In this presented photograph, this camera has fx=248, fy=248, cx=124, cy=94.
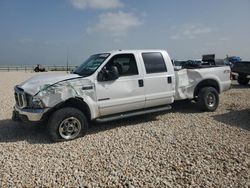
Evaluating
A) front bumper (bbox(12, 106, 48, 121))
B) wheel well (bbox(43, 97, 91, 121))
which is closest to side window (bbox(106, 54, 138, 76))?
wheel well (bbox(43, 97, 91, 121))

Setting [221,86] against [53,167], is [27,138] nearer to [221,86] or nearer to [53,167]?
[53,167]

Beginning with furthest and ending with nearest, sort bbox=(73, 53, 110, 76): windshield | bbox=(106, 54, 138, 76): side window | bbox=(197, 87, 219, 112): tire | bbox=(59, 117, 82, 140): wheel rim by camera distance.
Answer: bbox=(197, 87, 219, 112): tire → bbox=(106, 54, 138, 76): side window → bbox=(73, 53, 110, 76): windshield → bbox=(59, 117, 82, 140): wheel rim

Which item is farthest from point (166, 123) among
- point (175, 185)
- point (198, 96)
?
point (175, 185)

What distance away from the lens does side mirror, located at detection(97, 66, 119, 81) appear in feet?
19.1

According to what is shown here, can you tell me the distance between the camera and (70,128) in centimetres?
557

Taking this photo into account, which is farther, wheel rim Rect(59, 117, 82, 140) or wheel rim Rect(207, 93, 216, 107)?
wheel rim Rect(207, 93, 216, 107)

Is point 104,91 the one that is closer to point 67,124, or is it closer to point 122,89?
point 122,89

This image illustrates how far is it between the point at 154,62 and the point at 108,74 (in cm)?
153

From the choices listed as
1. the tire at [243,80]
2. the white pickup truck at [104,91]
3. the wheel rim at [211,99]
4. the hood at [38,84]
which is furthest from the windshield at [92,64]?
the tire at [243,80]

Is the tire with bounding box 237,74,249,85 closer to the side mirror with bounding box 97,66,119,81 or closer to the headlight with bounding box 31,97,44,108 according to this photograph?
the side mirror with bounding box 97,66,119,81

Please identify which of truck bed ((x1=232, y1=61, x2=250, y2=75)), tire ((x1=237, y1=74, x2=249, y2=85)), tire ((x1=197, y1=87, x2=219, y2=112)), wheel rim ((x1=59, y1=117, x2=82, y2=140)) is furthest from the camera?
tire ((x1=237, y1=74, x2=249, y2=85))

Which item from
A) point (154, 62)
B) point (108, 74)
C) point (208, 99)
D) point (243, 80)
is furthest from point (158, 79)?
point (243, 80)

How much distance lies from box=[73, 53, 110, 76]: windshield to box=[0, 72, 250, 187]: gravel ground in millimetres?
1468

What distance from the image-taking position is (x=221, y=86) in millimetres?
8258
